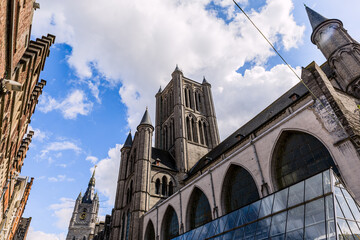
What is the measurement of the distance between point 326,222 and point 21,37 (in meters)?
A: 11.3

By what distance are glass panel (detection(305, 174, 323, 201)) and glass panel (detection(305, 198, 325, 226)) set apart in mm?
326

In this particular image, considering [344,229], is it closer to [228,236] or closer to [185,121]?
[228,236]

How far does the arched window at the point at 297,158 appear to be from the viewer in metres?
11.6

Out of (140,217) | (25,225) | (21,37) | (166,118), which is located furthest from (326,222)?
(25,225)

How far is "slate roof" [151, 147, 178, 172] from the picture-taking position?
29.9 m

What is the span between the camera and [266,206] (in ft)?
35.0

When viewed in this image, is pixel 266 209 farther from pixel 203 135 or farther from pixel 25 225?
pixel 25 225

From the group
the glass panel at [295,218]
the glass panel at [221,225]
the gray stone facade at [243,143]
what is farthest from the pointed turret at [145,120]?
the glass panel at [295,218]

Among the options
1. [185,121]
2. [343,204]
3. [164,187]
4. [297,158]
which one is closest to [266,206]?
[343,204]

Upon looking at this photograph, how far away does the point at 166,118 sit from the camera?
135 ft

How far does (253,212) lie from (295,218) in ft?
8.38

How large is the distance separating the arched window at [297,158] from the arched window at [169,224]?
1110 centimetres

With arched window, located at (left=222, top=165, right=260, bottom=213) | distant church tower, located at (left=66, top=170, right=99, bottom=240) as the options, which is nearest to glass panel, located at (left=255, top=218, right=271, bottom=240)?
arched window, located at (left=222, top=165, right=260, bottom=213)

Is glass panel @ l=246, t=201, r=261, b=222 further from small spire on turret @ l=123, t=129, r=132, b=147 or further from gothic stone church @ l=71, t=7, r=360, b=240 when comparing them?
small spire on turret @ l=123, t=129, r=132, b=147
